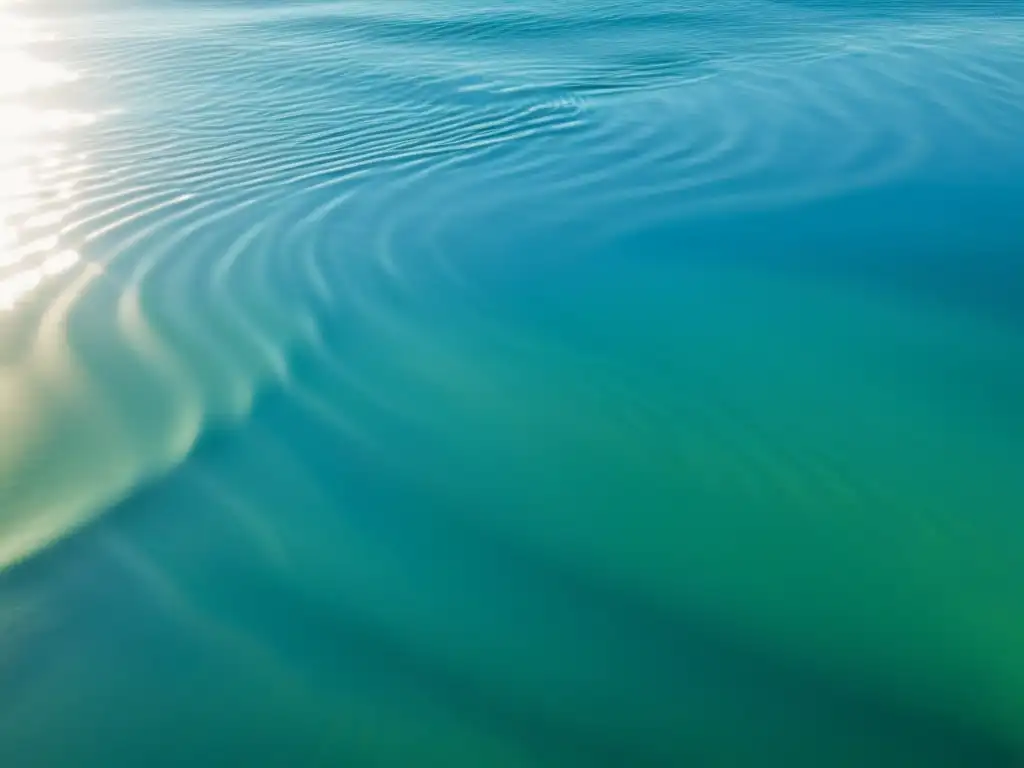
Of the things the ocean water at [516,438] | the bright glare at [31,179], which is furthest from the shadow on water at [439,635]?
the bright glare at [31,179]

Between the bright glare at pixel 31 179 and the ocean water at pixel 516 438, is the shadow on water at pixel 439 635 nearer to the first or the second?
the ocean water at pixel 516 438

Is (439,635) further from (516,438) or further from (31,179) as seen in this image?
(31,179)

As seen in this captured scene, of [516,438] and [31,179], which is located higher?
[31,179]

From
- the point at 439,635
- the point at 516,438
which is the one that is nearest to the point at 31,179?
the point at 516,438

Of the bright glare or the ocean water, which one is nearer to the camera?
the ocean water

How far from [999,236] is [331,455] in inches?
156

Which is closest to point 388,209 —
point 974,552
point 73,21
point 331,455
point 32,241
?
point 32,241

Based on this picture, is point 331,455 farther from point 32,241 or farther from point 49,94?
point 49,94

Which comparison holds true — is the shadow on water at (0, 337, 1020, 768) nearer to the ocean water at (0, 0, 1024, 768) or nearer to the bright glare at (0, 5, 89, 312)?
the ocean water at (0, 0, 1024, 768)

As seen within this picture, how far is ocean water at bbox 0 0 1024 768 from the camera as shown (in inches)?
98.7

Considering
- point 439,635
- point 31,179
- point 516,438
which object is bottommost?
point 439,635

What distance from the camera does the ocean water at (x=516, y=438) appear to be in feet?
8.23

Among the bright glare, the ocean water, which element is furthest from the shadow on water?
the bright glare

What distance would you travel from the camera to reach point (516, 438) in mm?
3578
